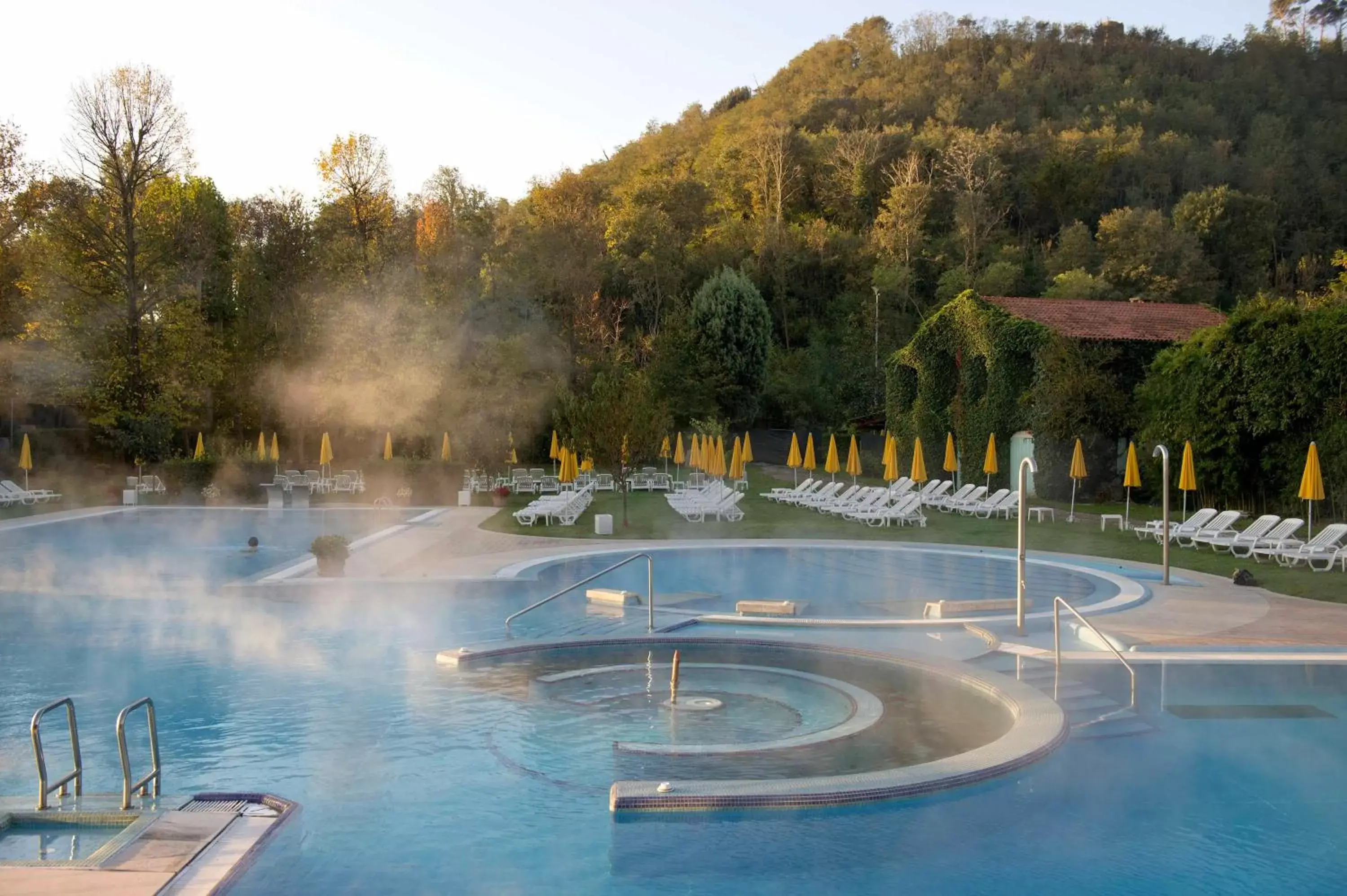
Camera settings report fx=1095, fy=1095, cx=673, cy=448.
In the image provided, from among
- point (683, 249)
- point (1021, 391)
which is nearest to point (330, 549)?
point (1021, 391)

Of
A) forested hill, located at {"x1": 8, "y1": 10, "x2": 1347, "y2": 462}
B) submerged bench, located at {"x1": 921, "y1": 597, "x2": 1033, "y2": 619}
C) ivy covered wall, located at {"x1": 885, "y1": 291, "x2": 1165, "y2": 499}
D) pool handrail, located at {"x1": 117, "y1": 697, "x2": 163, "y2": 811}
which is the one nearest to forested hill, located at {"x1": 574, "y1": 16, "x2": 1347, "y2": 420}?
forested hill, located at {"x1": 8, "y1": 10, "x2": 1347, "y2": 462}

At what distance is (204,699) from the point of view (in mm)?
9547

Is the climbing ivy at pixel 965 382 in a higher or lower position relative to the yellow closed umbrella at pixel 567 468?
higher

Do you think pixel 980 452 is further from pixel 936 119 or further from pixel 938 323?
pixel 936 119

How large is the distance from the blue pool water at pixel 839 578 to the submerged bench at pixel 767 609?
419mm

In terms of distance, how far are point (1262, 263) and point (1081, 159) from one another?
9846 mm

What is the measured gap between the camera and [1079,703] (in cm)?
890

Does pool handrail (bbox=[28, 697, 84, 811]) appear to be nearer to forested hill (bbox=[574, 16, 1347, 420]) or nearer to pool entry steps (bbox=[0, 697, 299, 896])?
pool entry steps (bbox=[0, 697, 299, 896])

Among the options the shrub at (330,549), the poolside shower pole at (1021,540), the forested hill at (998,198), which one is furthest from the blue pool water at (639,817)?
the forested hill at (998,198)

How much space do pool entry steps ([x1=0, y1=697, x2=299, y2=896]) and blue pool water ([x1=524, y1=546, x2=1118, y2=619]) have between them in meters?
7.59

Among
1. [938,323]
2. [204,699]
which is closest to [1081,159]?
[938,323]

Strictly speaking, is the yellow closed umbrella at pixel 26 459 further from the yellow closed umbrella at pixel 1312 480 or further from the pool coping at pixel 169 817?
the yellow closed umbrella at pixel 1312 480

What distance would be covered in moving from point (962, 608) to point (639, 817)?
685 cm

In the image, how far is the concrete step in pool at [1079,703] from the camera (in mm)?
8375
